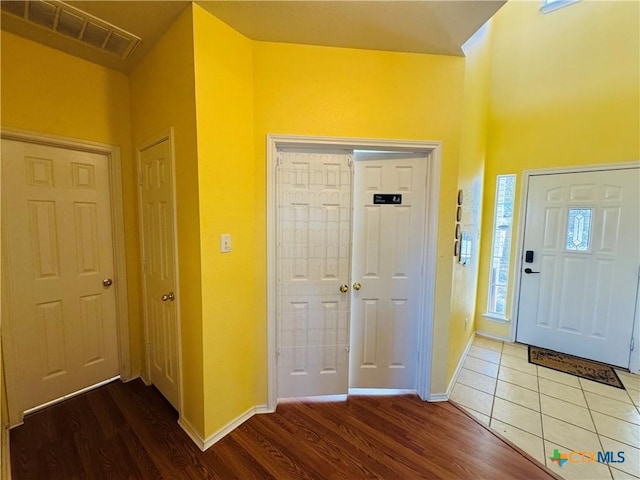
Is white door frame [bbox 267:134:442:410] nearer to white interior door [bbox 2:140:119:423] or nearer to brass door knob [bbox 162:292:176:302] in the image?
brass door knob [bbox 162:292:176:302]

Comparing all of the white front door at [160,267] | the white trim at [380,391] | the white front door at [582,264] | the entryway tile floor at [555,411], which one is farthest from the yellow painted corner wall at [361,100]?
the white front door at [582,264]

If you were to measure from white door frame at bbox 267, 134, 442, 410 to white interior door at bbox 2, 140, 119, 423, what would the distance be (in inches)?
55.2

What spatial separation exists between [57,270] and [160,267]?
29.7 inches

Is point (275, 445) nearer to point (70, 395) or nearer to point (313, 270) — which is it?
point (313, 270)

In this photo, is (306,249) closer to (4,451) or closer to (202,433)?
(202,433)

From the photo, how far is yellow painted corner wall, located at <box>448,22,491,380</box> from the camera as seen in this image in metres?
2.19

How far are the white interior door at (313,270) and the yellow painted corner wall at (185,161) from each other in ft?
1.89

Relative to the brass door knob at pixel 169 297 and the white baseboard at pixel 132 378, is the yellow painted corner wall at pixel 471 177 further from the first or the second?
the white baseboard at pixel 132 378

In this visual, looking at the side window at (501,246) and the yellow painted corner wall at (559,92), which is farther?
the side window at (501,246)

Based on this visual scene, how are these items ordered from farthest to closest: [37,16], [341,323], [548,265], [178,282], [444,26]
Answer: [548,265] < [341,323] < [178,282] < [444,26] < [37,16]

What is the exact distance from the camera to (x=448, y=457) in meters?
1.63

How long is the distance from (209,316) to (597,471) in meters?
2.53

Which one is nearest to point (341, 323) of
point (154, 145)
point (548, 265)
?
point (154, 145)

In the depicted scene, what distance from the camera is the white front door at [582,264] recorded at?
2.58m
